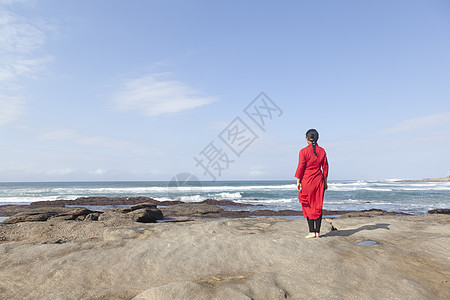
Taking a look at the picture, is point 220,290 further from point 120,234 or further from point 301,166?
point 120,234

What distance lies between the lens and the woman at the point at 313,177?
5.14 metres

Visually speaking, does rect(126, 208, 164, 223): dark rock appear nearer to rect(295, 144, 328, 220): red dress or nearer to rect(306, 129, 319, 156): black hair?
rect(295, 144, 328, 220): red dress

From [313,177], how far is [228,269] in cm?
245

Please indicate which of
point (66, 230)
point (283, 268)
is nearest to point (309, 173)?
point (283, 268)

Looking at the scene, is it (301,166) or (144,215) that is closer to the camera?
(301,166)

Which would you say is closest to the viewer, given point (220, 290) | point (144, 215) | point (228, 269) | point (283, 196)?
point (220, 290)

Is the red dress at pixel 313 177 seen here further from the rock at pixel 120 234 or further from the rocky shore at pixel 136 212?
the rocky shore at pixel 136 212

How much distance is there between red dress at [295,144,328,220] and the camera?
16.9 feet

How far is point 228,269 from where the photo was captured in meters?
3.50

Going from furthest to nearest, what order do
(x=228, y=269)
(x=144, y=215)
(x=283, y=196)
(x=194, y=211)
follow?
1. (x=283, y=196)
2. (x=194, y=211)
3. (x=144, y=215)
4. (x=228, y=269)

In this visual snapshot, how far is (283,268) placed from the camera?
3.47 m

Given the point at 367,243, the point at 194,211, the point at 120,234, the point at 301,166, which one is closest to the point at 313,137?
the point at 301,166

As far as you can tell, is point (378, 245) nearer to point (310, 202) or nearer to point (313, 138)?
point (310, 202)

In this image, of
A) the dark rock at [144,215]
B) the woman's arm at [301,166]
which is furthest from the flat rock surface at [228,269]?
the dark rock at [144,215]
